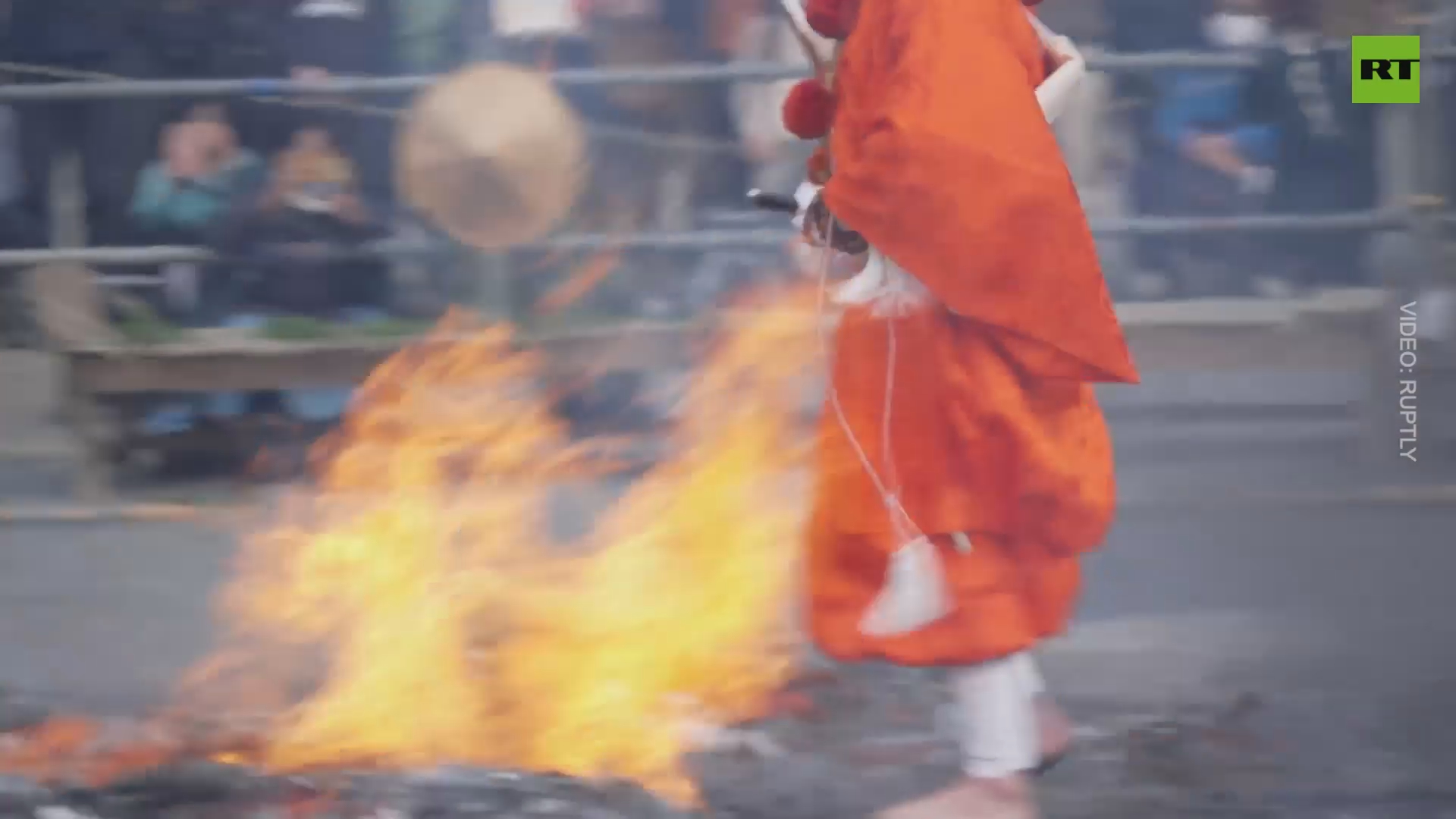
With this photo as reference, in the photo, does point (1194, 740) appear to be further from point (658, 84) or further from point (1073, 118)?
point (658, 84)

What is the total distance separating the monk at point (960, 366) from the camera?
2.86 meters

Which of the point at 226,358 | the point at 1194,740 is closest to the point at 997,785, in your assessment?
the point at 1194,740

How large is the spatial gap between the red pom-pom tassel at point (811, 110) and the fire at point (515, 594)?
65 centimetres

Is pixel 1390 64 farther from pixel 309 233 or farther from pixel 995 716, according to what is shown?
pixel 309 233

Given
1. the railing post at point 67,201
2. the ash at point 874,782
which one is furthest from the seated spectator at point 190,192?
the ash at point 874,782

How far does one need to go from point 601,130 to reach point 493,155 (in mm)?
343

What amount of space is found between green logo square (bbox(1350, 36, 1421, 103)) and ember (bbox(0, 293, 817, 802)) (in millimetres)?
1340

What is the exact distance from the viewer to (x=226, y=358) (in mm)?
4773

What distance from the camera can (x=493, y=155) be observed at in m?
4.18

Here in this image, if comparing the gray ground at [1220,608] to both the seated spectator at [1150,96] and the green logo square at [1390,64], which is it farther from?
the green logo square at [1390,64]

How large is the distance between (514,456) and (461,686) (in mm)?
819

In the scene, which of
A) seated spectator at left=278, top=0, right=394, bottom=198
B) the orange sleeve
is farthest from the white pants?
seated spectator at left=278, top=0, right=394, bottom=198

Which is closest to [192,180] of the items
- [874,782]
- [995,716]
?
[874,782]

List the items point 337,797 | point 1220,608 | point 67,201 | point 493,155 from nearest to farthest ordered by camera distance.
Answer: point 337,797, point 1220,608, point 493,155, point 67,201
